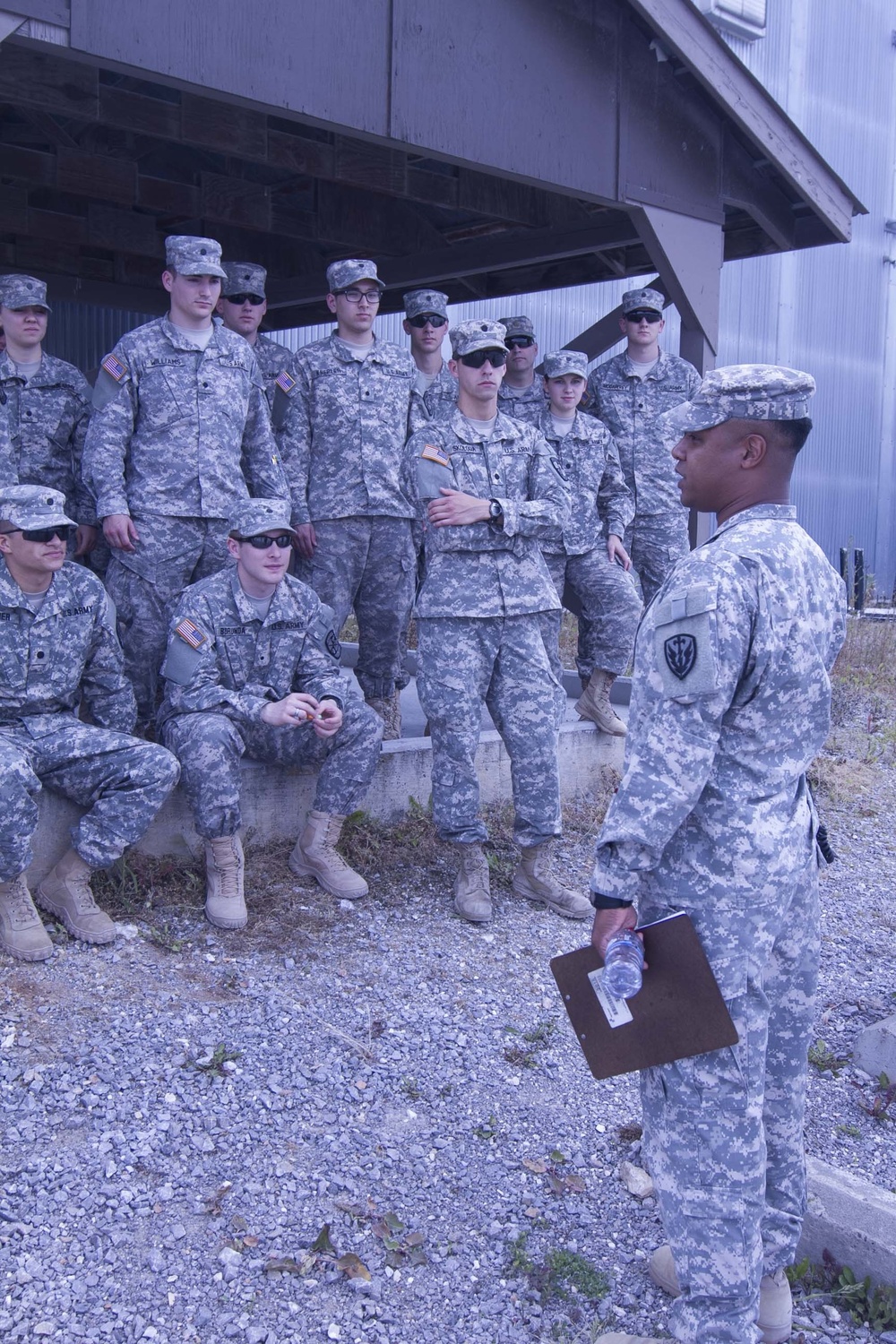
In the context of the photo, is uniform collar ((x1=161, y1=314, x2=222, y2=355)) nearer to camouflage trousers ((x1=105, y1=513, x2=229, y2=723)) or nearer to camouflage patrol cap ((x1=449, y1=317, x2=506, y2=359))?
camouflage trousers ((x1=105, y1=513, x2=229, y2=723))

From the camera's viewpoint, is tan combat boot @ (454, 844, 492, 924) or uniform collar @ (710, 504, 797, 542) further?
tan combat boot @ (454, 844, 492, 924)

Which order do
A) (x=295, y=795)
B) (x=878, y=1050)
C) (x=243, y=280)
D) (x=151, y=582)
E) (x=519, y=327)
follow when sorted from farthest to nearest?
(x=519, y=327) < (x=243, y=280) < (x=295, y=795) < (x=151, y=582) < (x=878, y=1050)

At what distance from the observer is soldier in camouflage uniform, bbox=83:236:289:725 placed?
467cm

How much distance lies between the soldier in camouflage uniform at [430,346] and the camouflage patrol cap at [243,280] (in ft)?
2.37

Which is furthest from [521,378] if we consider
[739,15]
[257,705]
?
[739,15]

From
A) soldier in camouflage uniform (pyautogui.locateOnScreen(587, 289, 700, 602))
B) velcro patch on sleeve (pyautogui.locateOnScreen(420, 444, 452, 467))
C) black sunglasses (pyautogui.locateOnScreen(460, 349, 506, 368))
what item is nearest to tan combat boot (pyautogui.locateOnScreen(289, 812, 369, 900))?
velcro patch on sleeve (pyautogui.locateOnScreen(420, 444, 452, 467))

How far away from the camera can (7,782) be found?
368cm

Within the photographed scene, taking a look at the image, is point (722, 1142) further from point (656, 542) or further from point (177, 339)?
point (656, 542)

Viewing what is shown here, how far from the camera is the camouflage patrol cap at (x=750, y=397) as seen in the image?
6.92 feet

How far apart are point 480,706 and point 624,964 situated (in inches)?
97.8

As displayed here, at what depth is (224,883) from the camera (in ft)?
13.8

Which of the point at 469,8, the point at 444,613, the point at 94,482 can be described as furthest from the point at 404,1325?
the point at 469,8

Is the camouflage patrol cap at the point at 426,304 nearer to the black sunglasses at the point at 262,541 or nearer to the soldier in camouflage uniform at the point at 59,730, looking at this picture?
the black sunglasses at the point at 262,541

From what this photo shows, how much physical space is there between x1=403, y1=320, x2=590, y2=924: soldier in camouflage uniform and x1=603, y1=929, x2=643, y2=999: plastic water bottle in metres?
2.35
